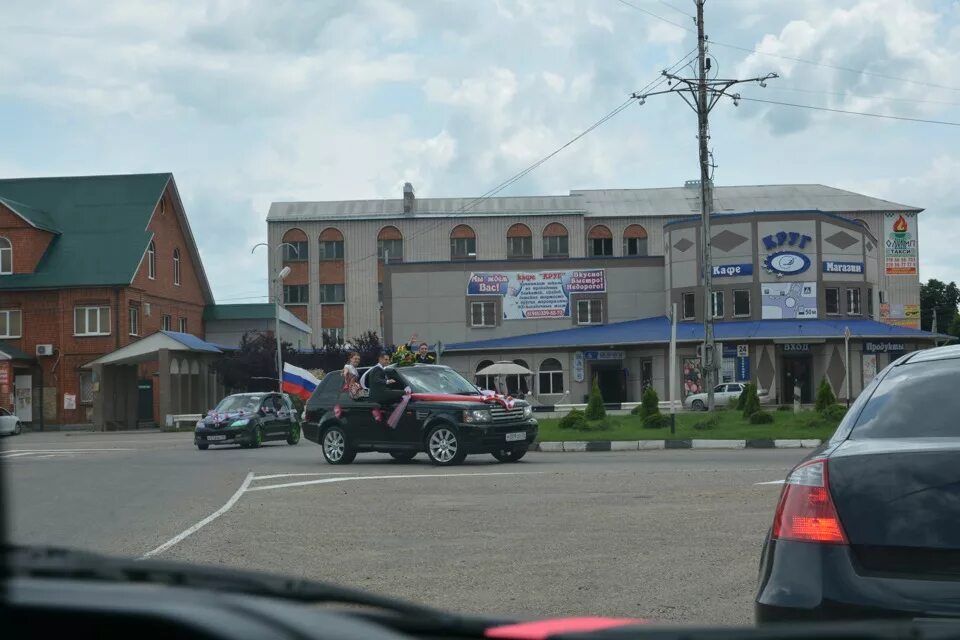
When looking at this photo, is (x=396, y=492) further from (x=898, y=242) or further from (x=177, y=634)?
(x=898, y=242)

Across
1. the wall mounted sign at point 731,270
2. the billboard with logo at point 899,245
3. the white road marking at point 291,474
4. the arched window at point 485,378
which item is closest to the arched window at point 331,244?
the arched window at point 485,378

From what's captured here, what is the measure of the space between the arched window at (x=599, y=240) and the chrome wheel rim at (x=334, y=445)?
6516 cm

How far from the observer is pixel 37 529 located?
12.2m

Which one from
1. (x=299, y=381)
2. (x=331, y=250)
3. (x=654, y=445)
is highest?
(x=331, y=250)

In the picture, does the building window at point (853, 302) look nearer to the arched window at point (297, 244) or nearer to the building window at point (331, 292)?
the building window at point (331, 292)

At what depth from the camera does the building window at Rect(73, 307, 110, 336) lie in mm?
60094

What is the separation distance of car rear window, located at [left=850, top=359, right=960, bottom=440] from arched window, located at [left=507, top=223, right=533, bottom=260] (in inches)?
3177

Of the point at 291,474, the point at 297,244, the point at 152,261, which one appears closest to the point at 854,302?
the point at 152,261

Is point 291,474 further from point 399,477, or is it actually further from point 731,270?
point 731,270

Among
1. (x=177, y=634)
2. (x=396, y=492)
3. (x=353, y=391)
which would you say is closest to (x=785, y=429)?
(x=353, y=391)

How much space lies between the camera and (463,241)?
285ft

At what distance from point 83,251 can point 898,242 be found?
5864cm

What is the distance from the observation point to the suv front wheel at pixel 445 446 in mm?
21078

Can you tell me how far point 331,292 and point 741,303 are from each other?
35532 millimetres
